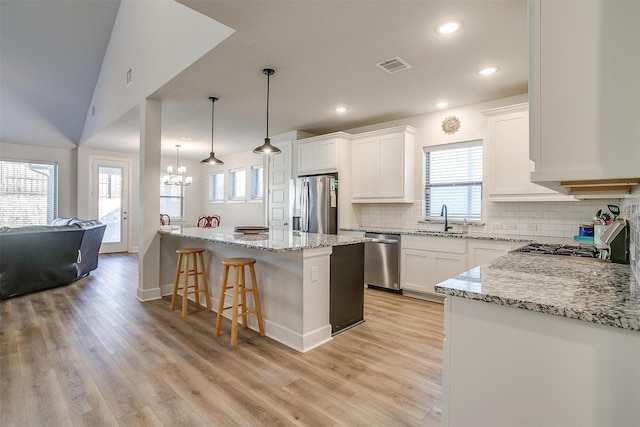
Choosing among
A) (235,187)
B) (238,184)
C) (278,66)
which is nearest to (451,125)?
(278,66)

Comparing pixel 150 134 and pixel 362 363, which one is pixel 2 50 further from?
pixel 362 363

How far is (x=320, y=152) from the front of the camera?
516cm

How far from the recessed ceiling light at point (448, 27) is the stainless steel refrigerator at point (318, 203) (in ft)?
8.86

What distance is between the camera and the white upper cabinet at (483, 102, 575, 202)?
138 inches

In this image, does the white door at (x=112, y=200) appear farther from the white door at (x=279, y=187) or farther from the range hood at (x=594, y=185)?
the range hood at (x=594, y=185)

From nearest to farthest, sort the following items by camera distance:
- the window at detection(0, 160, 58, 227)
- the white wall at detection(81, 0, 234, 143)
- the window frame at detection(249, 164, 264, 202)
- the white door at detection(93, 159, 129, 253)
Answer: the white wall at detection(81, 0, 234, 143)
the window at detection(0, 160, 58, 227)
the white door at detection(93, 159, 129, 253)
the window frame at detection(249, 164, 264, 202)

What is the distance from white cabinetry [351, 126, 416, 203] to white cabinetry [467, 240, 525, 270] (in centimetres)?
120

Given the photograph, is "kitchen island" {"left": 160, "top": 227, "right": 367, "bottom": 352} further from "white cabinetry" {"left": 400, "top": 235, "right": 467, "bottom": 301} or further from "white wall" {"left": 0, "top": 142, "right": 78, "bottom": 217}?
"white wall" {"left": 0, "top": 142, "right": 78, "bottom": 217}

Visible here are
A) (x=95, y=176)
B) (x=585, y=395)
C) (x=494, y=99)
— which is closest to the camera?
(x=585, y=395)

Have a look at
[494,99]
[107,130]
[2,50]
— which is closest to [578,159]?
[494,99]

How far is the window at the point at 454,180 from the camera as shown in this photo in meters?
4.23

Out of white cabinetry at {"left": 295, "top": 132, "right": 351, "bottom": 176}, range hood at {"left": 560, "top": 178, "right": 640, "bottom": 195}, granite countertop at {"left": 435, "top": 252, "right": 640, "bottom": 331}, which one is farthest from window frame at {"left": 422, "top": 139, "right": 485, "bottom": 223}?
range hood at {"left": 560, "top": 178, "right": 640, "bottom": 195}

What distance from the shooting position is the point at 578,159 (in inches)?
40.3

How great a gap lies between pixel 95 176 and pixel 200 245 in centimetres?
521
